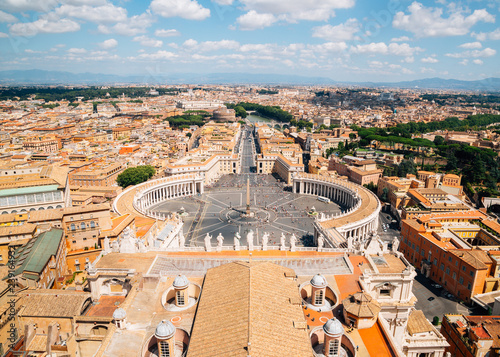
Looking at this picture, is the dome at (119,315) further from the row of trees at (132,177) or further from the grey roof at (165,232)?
the row of trees at (132,177)

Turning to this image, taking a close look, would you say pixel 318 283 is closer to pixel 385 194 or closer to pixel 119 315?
pixel 119 315

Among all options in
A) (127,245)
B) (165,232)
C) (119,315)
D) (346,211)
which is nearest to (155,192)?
(165,232)

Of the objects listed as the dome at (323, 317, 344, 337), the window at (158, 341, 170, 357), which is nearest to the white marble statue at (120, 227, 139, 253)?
the window at (158, 341, 170, 357)

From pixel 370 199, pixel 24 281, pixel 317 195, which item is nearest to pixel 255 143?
pixel 317 195

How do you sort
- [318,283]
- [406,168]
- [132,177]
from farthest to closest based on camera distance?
[406,168]
[132,177]
[318,283]

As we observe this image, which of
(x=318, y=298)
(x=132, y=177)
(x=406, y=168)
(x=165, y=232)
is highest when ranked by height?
(x=318, y=298)

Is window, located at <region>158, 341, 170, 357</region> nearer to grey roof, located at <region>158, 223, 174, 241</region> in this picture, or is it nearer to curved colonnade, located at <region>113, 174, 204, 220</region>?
grey roof, located at <region>158, 223, 174, 241</region>

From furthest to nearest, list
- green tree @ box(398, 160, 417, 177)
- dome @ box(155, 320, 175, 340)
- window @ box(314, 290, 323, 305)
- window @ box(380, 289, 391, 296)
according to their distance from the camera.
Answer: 1. green tree @ box(398, 160, 417, 177)
2. window @ box(380, 289, 391, 296)
3. window @ box(314, 290, 323, 305)
4. dome @ box(155, 320, 175, 340)
